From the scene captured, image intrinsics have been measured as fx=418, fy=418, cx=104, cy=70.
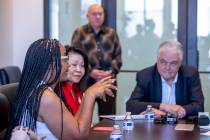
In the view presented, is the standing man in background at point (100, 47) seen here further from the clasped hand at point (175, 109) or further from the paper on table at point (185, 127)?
the paper on table at point (185, 127)

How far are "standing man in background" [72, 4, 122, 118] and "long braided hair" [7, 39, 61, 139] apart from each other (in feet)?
9.83

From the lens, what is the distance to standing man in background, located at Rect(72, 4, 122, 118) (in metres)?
5.02

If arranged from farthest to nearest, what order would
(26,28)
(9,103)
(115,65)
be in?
(26,28) < (115,65) < (9,103)

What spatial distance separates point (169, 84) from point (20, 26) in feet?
10.9

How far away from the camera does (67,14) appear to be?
234 inches

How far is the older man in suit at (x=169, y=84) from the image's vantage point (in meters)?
3.10

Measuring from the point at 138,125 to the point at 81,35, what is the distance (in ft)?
8.79

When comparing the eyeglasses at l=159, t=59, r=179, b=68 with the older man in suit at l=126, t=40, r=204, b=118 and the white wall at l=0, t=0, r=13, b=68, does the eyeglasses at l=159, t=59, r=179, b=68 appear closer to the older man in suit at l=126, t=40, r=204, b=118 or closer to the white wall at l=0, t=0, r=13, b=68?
the older man in suit at l=126, t=40, r=204, b=118

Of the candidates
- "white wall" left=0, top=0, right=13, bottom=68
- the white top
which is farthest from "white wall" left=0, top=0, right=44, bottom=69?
the white top

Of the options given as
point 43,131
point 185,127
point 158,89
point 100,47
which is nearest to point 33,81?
point 43,131

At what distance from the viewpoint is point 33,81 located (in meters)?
1.92

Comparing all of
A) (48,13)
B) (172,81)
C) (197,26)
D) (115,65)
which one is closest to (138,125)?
(172,81)

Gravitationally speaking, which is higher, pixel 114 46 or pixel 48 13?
pixel 48 13

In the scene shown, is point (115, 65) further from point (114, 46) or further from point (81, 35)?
point (81, 35)
